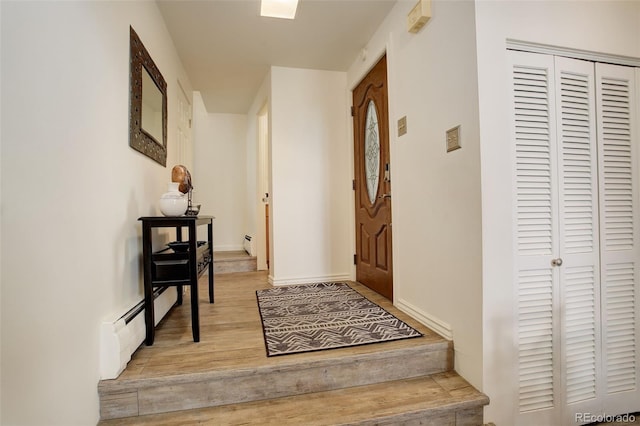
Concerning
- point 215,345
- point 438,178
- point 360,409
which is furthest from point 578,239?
point 215,345

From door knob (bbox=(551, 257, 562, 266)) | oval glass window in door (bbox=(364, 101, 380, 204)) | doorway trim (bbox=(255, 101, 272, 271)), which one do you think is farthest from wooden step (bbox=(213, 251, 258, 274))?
door knob (bbox=(551, 257, 562, 266))

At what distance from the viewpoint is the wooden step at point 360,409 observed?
1279 mm

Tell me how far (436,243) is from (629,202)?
112 centimetres

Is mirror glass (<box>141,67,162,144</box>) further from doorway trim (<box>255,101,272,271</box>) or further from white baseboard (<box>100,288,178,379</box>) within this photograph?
doorway trim (<box>255,101,272,271</box>)

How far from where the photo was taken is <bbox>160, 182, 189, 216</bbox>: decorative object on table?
1764 millimetres

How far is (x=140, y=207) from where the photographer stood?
73.7 inches

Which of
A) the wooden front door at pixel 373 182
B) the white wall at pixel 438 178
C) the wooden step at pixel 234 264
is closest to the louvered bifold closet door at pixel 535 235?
the white wall at pixel 438 178

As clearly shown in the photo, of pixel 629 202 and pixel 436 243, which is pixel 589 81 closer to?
pixel 629 202

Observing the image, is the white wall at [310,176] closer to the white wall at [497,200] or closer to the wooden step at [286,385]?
the wooden step at [286,385]

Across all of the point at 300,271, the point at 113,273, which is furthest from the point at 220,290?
the point at 113,273

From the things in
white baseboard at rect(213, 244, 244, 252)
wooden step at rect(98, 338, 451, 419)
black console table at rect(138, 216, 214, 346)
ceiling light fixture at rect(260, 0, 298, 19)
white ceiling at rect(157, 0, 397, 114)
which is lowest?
wooden step at rect(98, 338, 451, 419)

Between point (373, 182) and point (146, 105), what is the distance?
192cm

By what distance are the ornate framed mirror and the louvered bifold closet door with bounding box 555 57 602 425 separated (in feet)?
7.82

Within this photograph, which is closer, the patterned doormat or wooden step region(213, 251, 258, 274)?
the patterned doormat
